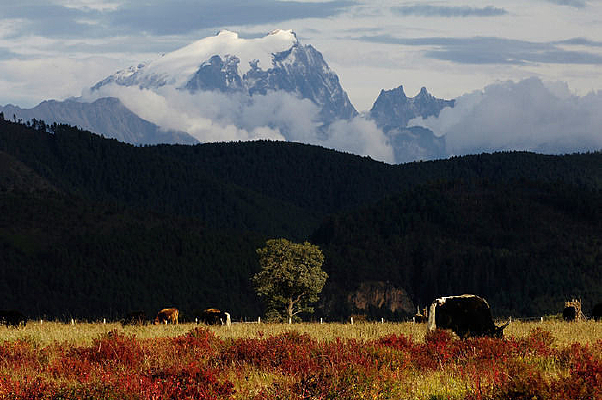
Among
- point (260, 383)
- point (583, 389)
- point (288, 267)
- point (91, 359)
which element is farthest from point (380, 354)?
point (288, 267)

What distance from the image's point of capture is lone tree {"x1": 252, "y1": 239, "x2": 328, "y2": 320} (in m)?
67.4

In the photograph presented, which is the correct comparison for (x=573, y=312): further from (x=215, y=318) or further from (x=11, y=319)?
(x=11, y=319)

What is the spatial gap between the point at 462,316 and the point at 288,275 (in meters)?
44.8

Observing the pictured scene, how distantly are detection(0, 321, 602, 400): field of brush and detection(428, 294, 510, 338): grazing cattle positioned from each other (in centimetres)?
95

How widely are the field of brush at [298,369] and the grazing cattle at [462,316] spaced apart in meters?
0.95

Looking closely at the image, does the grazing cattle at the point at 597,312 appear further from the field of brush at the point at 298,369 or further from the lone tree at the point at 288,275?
the lone tree at the point at 288,275

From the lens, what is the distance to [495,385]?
1333 cm

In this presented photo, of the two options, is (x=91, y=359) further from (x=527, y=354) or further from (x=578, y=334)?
(x=578, y=334)

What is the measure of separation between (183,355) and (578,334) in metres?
13.9

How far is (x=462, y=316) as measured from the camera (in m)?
22.9

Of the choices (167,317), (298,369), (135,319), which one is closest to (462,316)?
(298,369)

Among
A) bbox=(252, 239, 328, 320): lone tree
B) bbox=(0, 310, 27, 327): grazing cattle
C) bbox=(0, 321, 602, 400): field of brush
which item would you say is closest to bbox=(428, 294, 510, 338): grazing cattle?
bbox=(0, 321, 602, 400): field of brush

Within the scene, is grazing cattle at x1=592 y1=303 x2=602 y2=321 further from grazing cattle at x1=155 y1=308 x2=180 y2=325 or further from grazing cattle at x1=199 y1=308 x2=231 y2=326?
grazing cattle at x1=155 y1=308 x2=180 y2=325

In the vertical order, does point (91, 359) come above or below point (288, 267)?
above
